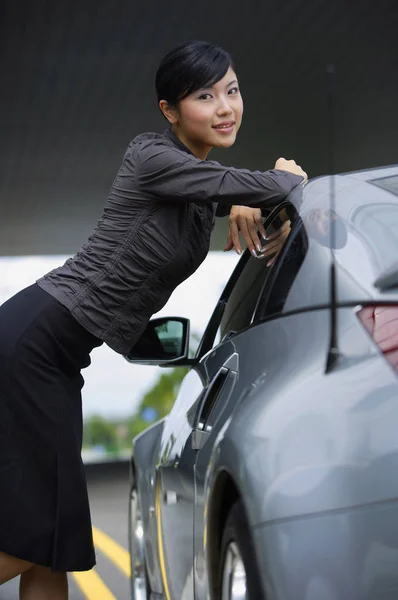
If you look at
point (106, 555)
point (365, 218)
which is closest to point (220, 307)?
point (365, 218)

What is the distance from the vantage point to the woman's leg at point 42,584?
3.84m

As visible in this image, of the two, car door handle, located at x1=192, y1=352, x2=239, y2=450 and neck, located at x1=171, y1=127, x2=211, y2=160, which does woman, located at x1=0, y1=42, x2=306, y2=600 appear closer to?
neck, located at x1=171, y1=127, x2=211, y2=160

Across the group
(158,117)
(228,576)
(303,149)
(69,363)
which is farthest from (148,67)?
(228,576)

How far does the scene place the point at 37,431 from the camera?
11.8 feet

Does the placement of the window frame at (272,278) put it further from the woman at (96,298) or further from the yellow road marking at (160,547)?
the yellow road marking at (160,547)

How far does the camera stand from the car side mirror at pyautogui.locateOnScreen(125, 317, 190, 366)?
163 inches

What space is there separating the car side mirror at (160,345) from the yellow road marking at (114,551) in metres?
3.23

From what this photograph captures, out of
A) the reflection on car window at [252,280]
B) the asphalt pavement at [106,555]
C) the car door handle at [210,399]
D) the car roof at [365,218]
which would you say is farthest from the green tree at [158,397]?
the car roof at [365,218]

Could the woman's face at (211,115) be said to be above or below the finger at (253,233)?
above

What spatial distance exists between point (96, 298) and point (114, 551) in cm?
478

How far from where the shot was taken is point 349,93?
56.2 ft

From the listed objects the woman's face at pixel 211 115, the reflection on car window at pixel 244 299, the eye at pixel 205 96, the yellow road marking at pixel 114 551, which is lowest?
the yellow road marking at pixel 114 551

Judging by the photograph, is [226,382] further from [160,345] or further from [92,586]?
[92,586]

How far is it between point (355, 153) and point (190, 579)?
1810 cm
